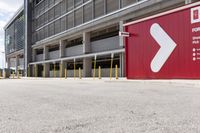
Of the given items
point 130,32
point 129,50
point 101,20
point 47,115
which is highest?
point 101,20

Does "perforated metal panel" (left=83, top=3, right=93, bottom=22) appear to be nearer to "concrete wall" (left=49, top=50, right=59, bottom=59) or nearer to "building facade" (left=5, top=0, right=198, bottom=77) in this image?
"building facade" (left=5, top=0, right=198, bottom=77)

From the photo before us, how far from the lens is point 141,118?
4312 mm

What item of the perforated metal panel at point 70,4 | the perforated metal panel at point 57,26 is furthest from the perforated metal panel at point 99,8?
the perforated metal panel at point 57,26

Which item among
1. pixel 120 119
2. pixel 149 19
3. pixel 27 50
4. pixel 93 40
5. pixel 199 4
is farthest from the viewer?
pixel 27 50

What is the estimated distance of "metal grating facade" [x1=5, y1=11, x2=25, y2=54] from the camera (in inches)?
2210

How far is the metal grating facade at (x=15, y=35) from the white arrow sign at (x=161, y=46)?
1658 inches

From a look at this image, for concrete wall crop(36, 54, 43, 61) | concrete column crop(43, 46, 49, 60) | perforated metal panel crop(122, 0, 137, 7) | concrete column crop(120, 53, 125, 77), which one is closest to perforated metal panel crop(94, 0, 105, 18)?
perforated metal panel crop(122, 0, 137, 7)

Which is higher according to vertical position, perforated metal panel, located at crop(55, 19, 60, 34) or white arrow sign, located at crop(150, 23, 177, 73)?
perforated metal panel, located at crop(55, 19, 60, 34)

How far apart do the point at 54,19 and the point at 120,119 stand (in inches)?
1541

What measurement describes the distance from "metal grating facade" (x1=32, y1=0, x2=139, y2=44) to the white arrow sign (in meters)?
8.54

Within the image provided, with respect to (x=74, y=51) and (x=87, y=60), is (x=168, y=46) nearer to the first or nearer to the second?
(x=87, y=60)

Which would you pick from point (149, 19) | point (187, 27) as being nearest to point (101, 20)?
point (149, 19)

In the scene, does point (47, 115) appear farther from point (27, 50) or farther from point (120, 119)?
point (27, 50)

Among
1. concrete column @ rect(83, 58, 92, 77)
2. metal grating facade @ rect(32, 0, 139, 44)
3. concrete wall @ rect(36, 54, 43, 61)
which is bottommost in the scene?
concrete column @ rect(83, 58, 92, 77)
